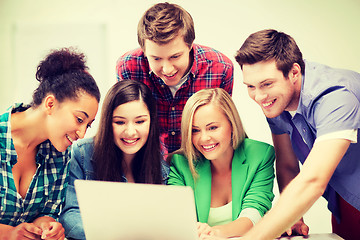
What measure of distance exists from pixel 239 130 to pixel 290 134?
0.24 metres

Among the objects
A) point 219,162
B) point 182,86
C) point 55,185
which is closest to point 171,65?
point 182,86

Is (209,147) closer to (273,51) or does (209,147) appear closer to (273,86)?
(273,86)

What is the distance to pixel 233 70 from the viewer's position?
2.35 m

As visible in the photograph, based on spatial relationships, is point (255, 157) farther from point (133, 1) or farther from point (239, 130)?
point (133, 1)

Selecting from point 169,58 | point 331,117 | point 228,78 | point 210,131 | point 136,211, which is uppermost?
point 169,58

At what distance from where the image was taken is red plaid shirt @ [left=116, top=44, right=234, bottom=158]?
227 cm

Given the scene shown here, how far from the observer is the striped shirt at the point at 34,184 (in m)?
1.91

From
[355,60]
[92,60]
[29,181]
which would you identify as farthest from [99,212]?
[355,60]

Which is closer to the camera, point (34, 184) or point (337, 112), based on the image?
point (337, 112)

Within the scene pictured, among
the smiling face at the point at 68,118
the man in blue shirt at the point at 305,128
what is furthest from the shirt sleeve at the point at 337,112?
the smiling face at the point at 68,118

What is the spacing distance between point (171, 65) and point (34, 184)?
85 centimetres

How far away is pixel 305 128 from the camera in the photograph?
6.28ft

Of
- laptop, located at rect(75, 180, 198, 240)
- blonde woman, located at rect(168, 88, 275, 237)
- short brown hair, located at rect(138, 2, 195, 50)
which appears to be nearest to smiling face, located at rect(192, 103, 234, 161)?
blonde woman, located at rect(168, 88, 275, 237)

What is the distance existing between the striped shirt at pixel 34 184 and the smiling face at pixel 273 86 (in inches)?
36.8
